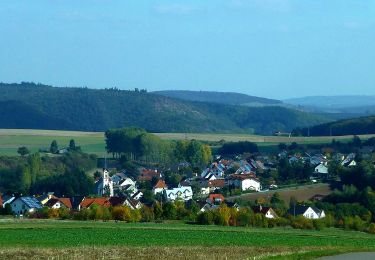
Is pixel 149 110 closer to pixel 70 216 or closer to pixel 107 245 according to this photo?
pixel 70 216

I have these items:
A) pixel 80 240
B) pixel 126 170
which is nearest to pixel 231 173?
pixel 126 170

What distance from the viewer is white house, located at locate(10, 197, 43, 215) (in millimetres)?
49097

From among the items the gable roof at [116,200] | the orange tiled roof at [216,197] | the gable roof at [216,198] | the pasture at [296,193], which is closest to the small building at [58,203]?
the gable roof at [116,200]

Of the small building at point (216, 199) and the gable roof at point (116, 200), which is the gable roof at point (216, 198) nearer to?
the small building at point (216, 199)

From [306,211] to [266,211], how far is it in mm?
2921

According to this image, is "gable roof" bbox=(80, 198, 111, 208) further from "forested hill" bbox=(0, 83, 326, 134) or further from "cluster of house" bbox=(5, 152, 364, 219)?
"forested hill" bbox=(0, 83, 326, 134)

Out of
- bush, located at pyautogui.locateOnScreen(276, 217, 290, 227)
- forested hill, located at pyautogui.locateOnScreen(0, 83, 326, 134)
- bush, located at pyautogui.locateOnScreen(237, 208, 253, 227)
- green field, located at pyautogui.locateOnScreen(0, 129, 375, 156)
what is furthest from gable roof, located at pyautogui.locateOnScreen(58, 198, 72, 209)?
forested hill, located at pyautogui.locateOnScreen(0, 83, 326, 134)

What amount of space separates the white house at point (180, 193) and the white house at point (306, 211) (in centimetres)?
1050

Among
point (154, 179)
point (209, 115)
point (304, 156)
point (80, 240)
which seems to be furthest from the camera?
point (209, 115)

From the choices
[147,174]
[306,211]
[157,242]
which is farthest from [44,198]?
[157,242]

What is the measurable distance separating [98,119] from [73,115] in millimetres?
4350

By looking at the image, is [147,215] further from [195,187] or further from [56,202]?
[195,187]

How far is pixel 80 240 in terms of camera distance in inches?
1043

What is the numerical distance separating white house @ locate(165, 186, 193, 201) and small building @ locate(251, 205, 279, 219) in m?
11.7
